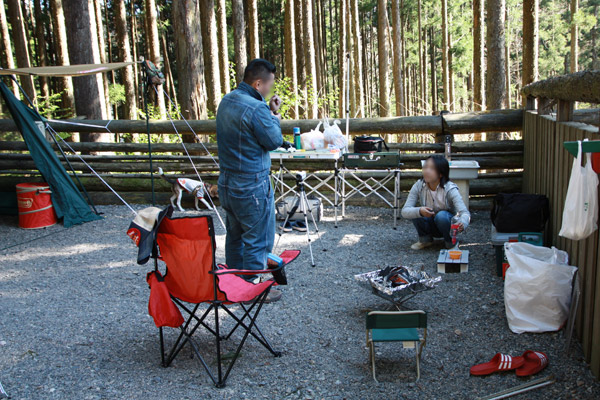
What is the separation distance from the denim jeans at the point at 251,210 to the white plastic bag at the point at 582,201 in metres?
2.32

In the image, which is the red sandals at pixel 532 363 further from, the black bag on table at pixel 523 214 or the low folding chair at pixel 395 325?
the black bag on table at pixel 523 214

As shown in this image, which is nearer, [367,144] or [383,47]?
[367,144]

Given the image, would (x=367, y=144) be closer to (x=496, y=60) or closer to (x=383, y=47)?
(x=496, y=60)

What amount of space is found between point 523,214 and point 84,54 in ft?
29.8

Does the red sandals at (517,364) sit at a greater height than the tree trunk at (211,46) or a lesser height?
lesser

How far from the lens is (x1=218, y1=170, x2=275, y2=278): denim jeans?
4.48m

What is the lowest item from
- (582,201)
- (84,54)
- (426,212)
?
(426,212)

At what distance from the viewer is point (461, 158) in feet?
29.1

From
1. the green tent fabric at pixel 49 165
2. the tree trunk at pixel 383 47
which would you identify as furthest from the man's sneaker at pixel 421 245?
the tree trunk at pixel 383 47

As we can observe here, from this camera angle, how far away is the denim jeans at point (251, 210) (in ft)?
14.7

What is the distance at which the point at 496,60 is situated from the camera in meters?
10.6

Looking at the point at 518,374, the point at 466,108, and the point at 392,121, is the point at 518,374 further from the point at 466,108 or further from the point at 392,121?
the point at 466,108

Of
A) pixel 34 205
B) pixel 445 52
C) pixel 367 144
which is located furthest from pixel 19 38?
pixel 445 52

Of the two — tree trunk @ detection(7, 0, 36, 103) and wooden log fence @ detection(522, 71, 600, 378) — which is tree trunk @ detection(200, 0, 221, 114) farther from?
wooden log fence @ detection(522, 71, 600, 378)
